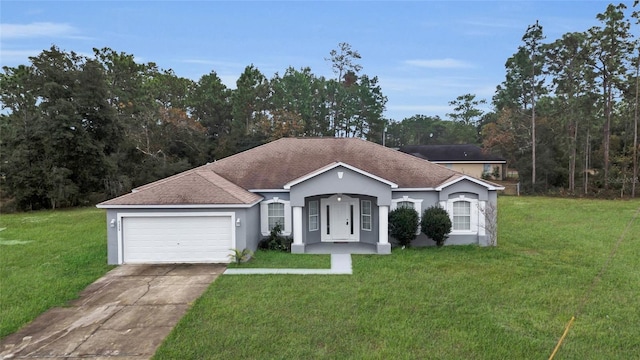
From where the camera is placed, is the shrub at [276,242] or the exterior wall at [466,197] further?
the exterior wall at [466,197]

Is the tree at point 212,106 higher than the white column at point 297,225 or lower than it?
higher

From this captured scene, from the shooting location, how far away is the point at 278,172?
1827 cm

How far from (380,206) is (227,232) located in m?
6.20

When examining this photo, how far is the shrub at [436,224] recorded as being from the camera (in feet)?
52.4

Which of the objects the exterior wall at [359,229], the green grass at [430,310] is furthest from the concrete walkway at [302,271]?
the exterior wall at [359,229]

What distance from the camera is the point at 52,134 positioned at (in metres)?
30.7

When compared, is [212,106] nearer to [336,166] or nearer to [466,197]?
[336,166]

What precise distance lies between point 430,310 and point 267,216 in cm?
941

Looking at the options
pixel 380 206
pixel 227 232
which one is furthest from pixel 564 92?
pixel 227 232

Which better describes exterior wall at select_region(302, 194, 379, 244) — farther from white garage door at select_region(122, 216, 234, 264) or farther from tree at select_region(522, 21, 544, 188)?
tree at select_region(522, 21, 544, 188)

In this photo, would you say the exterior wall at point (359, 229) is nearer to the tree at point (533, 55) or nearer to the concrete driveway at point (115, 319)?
the concrete driveway at point (115, 319)

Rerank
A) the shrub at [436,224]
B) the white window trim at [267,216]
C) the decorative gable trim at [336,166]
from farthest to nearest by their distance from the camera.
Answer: the white window trim at [267,216] → the shrub at [436,224] → the decorative gable trim at [336,166]

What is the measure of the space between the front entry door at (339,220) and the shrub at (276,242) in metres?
1.95

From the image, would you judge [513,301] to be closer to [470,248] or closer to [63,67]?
[470,248]
